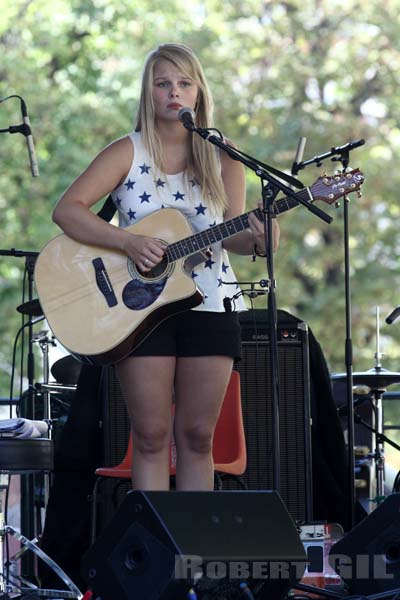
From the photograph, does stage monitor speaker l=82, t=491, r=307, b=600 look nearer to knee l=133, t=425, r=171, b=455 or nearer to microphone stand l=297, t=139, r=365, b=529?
Result: knee l=133, t=425, r=171, b=455

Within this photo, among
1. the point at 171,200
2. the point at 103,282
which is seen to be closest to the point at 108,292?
the point at 103,282

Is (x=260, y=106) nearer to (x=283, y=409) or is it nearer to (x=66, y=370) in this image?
(x=66, y=370)

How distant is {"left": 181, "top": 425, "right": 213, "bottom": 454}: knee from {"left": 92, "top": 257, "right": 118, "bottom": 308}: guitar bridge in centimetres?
49

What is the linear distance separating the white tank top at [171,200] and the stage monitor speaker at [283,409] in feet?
3.45

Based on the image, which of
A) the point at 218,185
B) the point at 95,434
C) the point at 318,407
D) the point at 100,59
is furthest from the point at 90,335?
the point at 100,59

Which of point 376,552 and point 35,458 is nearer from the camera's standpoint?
point 376,552

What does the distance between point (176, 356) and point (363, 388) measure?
1786mm

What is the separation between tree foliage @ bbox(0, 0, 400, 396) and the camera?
1153 centimetres

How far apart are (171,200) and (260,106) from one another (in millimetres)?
8472

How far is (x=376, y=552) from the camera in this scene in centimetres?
323

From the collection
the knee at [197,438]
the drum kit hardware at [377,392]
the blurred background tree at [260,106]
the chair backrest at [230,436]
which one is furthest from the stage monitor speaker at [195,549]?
the blurred background tree at [260,106]

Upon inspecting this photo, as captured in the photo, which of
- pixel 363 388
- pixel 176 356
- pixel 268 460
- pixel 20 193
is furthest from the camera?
pixel 20 193

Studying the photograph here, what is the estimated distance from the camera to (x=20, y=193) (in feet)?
37.9

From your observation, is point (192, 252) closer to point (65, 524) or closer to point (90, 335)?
point (90, 335)
